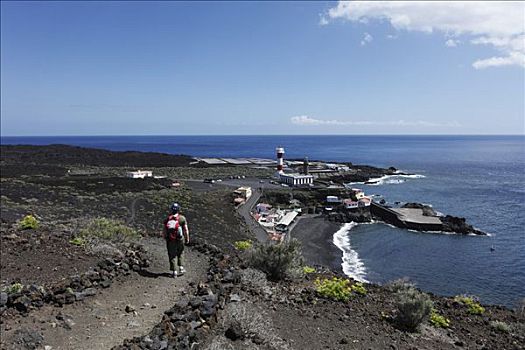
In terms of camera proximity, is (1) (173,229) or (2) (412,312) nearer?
(2) (412,312)

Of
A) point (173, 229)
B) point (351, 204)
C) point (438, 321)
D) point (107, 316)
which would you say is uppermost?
point (173, 229)

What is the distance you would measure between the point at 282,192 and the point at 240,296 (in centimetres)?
4317

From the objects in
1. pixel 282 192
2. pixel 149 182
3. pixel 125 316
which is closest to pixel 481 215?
pixel 282 192

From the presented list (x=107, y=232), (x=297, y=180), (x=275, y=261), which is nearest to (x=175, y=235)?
(x=275, y=261)

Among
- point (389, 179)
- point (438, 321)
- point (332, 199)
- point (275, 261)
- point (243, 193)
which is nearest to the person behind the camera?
point (438, 321)

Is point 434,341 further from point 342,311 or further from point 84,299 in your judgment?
point 84,299

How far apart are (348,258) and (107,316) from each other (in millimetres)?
24850

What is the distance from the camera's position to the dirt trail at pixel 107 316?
7.36 m

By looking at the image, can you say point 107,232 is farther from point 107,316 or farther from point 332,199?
point 332,199

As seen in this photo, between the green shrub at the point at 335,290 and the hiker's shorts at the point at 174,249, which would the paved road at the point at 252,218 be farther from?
the hiker's shorts at the point at 174,249

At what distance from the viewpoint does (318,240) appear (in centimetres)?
3550

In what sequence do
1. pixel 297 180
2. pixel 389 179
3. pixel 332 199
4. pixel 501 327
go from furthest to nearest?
pixel 389 179 < pixel 297 180 < pixel 332 199 < pixel 501 327

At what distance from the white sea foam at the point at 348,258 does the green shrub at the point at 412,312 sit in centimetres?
1587

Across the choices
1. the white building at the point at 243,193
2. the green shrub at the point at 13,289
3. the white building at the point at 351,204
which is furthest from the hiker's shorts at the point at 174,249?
the white building at the point at 351,204
